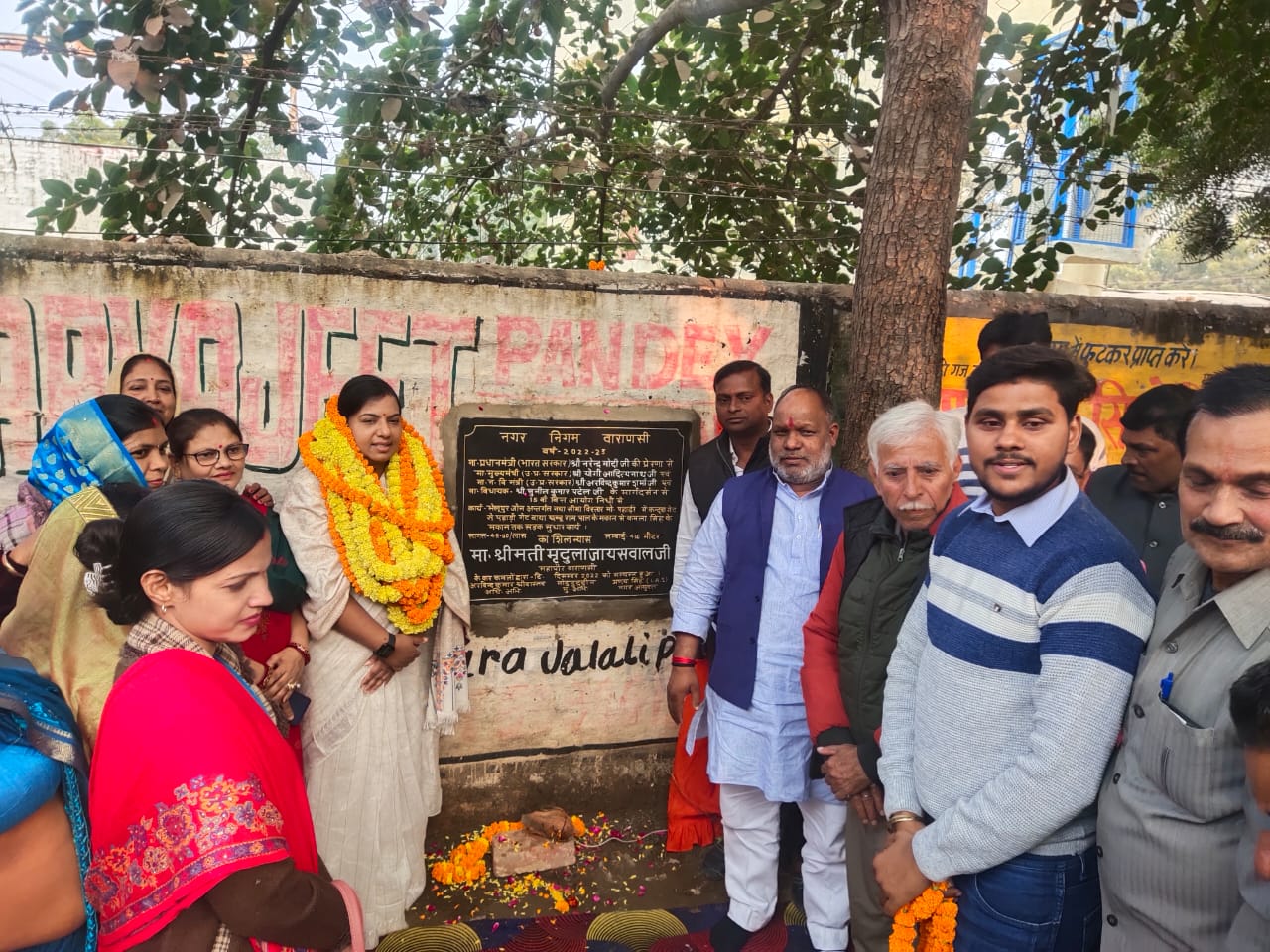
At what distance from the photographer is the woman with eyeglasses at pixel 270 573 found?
2.84 metres

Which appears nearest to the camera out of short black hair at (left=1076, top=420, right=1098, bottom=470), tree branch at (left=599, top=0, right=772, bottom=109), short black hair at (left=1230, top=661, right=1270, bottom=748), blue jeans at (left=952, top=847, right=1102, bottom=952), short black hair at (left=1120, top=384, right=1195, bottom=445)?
short black hair at (left=1230, top=661, right=1270, bottom=748)

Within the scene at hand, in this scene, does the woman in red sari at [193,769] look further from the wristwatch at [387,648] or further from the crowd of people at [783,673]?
the wristwatch at [387,648]

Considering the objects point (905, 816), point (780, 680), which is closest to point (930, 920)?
point (905, 816)

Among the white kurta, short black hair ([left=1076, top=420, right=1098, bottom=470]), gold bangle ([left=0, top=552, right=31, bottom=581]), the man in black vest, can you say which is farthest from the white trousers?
gold bangle ([left=0, top=552, right=31, bottom=581])

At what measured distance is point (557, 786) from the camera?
4031 mm

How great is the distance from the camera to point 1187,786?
147 cm

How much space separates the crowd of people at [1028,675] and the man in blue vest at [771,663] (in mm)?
11

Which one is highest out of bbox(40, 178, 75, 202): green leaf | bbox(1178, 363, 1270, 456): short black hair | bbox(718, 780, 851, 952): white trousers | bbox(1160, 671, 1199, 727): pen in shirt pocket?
bbox(40, 178, 75, 202): green leaf

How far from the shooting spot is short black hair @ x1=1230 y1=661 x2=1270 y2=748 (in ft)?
4.09

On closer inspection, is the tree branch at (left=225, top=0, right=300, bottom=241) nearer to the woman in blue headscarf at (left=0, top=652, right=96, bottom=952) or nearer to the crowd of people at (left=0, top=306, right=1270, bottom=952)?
the crowd of people at (left=0, top=306, right=1270, bottom=952)

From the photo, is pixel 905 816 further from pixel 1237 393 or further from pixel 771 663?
pixel 1237 393

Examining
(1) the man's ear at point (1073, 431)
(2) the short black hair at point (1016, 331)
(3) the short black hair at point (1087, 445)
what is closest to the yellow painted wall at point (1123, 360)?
(3) the short black hair at point (1087, 445)

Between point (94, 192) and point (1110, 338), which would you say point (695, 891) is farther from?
point (94, 192)

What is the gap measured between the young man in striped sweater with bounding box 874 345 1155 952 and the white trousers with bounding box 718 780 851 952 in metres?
1.05
